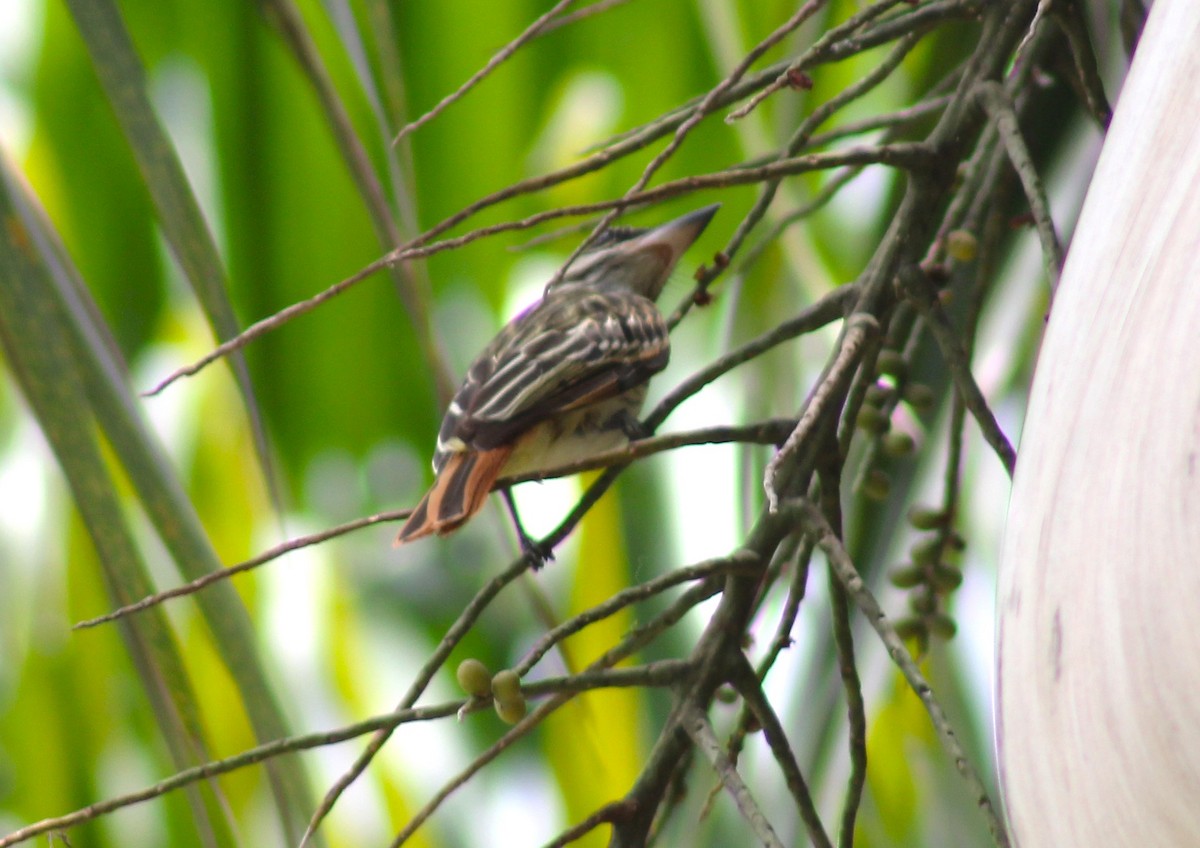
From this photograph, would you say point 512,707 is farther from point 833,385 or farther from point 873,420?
point 873,420

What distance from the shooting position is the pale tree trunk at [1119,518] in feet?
1.30

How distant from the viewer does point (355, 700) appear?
240 centimetres

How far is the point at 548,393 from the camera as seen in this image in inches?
74.9

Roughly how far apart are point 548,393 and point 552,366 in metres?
0.06

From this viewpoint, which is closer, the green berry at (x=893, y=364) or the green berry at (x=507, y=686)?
the green berry at (x=507, y=686)

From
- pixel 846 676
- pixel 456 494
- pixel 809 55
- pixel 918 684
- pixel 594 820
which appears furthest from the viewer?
pixel 456 494

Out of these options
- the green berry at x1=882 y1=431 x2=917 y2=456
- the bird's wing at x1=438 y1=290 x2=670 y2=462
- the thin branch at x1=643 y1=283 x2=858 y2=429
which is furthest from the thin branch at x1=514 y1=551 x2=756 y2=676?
the bird's wing at x1=438 y1=290 x2=670 y2=462

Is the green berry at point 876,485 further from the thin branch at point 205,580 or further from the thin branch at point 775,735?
the thin branch at point 205,580

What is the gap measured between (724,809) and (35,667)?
3.94 feet

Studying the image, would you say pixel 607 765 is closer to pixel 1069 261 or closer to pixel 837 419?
pixel 837 419

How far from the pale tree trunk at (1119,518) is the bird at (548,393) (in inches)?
41.2

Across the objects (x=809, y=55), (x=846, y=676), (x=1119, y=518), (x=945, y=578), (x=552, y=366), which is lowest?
(x=945, y=578)

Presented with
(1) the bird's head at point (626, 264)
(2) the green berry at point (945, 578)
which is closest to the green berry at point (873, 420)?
(2) the green berry at point (945, 578)

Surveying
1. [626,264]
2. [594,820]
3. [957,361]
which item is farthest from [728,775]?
[626,264]
